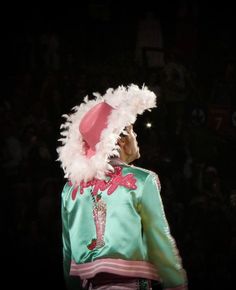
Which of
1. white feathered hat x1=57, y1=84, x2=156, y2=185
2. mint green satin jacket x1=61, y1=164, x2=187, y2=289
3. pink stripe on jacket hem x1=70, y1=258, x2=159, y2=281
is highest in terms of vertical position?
white feathered hat x1=57, y1=84, x2=156, y2=185

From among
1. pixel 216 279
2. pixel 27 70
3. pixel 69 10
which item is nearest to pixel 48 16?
pixel 69 10

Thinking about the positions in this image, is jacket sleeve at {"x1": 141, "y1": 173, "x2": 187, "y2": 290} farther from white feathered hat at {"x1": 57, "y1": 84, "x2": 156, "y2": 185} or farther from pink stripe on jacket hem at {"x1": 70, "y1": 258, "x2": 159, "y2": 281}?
white feathered hat at {"x1": 57, "y1": 84, "x2": 156, "y2": 185}

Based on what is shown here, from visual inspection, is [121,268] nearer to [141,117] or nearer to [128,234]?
[128,234]

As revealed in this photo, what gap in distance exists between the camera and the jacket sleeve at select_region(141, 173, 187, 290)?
2.53 metres

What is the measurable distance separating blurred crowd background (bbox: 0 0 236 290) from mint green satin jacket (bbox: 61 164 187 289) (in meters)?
2.53

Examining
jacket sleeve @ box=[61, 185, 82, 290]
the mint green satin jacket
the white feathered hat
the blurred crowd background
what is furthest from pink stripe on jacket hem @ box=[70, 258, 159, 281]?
the blurred crowd background

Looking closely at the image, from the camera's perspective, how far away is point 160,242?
2.54 metres

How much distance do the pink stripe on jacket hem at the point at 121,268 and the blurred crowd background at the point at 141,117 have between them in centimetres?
253

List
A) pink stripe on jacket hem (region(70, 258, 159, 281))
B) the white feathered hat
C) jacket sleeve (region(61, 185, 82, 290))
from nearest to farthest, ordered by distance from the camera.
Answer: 1. pink stripe on jacket hem (region(70, 258, 159, 281))
2. the white feathered hat
3. jacket sleeve (region(61, 185, 82, 290))

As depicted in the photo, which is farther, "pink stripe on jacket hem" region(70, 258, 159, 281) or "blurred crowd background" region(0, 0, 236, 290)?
"blurred crowd background" region(0, 0, 236, 290)

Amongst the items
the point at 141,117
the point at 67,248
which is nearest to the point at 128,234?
the point at 67,248

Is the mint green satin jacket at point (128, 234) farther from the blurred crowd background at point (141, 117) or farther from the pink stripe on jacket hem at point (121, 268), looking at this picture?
the blurred crowd background at point (141, 117)

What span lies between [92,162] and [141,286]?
2.06 ft

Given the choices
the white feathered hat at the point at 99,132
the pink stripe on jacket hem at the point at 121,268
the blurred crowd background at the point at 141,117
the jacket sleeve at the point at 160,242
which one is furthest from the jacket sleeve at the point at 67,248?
the blurred crowd background at the point at 141,117
